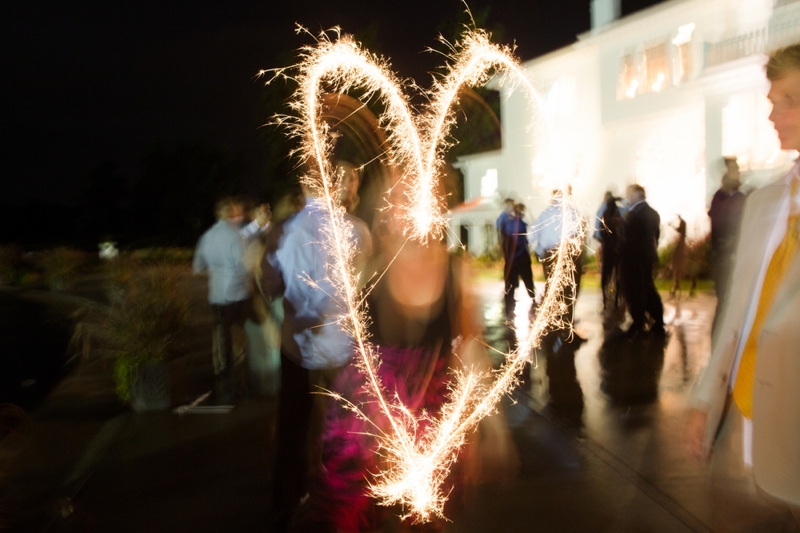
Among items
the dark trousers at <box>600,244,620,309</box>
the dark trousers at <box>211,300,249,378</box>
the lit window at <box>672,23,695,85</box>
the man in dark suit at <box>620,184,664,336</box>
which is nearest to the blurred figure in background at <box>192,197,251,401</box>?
the dark trousers at <box>211,300,249,378</box>

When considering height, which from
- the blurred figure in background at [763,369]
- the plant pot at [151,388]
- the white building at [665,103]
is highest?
the white building at [665,103]

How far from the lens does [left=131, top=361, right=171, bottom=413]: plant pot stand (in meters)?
6.56

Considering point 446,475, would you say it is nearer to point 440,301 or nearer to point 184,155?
point 440,301

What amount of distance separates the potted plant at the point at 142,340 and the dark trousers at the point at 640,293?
6046mm

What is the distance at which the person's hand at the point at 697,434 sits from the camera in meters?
2.61

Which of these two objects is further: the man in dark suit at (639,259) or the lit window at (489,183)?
the lit window at (489,183)

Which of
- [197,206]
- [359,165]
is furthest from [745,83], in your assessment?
[197,206]

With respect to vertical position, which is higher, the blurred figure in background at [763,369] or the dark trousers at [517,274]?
the blurred figure in background at [763,369]

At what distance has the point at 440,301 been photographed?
12.2 feet

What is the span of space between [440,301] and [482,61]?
3246 mm

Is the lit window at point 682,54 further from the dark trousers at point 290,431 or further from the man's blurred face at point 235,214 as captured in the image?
the dark trousers at point 290,431

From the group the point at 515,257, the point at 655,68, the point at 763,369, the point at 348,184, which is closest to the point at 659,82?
the point at 655,68

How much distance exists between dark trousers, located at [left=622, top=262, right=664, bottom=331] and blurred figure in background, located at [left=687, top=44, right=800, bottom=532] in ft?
23.0

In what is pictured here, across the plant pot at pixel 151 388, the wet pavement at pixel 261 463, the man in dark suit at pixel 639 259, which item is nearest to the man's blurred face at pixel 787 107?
Result: the wet pavement at pixel 261 463
